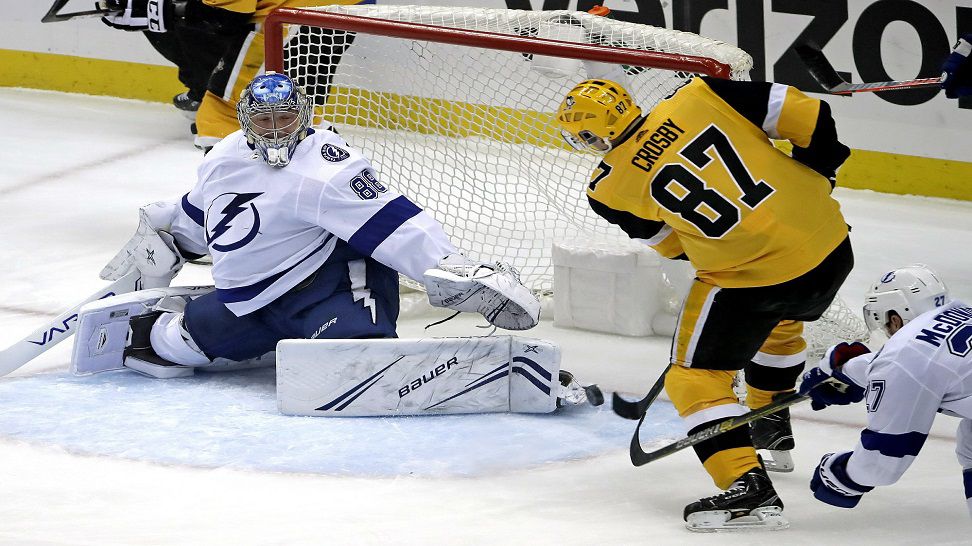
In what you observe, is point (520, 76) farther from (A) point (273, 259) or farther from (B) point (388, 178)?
(A) point (273, 259)

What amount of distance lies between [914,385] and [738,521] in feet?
1.61

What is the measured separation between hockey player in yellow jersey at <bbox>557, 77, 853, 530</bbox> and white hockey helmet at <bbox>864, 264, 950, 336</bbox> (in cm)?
22

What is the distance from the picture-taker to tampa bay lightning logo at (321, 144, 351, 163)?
11.7 feet

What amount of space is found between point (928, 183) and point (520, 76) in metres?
2.47

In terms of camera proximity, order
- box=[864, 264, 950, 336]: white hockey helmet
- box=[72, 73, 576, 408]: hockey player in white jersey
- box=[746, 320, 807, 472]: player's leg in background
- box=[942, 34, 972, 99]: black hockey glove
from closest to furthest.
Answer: box=[864, 264, 950, 336]: white hockey helmet < box=[746, 320, 807, 472]: player's leg in background < box=[72, 73, 576, 408]: hockey player in white jersey < box=[942, 34, 972, 99]: black hockey glove

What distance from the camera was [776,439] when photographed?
320cm

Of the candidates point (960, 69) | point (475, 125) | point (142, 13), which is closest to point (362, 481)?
point (475, 125)

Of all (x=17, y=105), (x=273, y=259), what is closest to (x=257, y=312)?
(x=273, y=259)

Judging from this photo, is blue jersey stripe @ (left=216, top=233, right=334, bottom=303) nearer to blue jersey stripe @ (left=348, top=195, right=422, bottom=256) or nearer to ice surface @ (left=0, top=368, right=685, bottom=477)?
blue jersey stripe @ (left=348, top=195, right=422, bottom=256)

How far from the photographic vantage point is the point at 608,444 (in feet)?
A: 11.1

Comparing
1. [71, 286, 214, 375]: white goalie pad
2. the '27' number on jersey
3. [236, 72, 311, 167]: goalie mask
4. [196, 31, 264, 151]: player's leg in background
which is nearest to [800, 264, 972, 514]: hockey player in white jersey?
the '27' number on jersey

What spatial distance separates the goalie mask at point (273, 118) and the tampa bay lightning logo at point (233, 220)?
0.44 feet

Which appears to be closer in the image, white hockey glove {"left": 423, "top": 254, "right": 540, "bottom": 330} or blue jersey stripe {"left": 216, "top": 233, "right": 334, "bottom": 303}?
white hockey glove {"left": 423, "top": 254, "right": 540, "bottom": 330}

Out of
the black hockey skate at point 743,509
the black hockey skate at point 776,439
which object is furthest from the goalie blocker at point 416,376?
the black hockey skate at point 743,509
